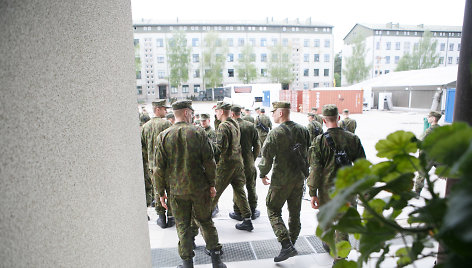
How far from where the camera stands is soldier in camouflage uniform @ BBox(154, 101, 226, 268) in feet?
10.8

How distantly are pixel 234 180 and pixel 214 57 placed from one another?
46.5 m

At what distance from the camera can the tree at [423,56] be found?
46.9m

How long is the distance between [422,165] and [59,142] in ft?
4.75

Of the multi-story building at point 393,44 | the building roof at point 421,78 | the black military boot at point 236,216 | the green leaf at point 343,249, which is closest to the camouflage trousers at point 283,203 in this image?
the black military boot at point 236,216

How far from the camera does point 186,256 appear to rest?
3338 millimetres

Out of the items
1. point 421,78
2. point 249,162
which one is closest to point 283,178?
point 249,162

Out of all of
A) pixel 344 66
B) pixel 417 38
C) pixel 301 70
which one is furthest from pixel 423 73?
pixel 417 38

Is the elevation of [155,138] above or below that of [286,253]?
above

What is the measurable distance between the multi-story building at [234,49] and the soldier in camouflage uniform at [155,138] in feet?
150

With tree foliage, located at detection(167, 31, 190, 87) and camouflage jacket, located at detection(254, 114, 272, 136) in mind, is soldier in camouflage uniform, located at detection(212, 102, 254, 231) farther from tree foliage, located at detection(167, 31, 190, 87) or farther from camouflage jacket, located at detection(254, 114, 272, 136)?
tree foliage, located at detection(167, 31, 190, 87)

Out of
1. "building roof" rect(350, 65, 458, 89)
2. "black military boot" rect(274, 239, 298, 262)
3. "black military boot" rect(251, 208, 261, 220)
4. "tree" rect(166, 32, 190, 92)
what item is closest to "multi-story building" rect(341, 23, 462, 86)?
"building roof" rect(350, 65, 458, 89)

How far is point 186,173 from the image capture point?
3.29 meters

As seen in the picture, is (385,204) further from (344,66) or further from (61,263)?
(344,66)

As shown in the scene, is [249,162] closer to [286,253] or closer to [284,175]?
[284,175]
